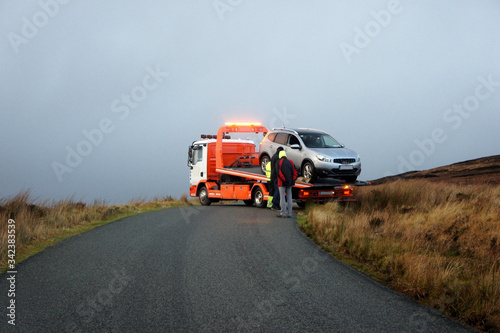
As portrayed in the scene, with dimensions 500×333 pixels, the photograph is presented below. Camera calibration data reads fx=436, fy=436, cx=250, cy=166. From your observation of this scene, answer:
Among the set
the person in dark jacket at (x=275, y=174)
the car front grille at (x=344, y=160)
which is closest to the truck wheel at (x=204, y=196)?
the person in dark jacket at (x=275, y=174)

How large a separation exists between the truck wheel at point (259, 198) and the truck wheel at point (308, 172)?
2.83m

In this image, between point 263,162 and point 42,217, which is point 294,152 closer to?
point 263,162

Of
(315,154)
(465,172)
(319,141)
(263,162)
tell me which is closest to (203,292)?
(315,154)

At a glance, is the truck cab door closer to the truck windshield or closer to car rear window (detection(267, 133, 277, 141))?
car rear window (detection(267, 133, 277, 141))

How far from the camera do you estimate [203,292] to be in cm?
607

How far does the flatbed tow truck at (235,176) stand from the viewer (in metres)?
17.4

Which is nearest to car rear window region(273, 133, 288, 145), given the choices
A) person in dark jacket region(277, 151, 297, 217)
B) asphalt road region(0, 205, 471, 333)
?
person in dark jacket region(277, 151, 297, 217)

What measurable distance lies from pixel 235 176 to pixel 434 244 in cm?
1240

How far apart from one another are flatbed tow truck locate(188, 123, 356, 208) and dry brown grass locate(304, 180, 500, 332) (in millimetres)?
880

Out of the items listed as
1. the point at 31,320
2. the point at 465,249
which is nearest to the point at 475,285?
the point at 465,249

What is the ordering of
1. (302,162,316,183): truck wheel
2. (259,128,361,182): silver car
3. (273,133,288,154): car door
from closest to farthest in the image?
(259,128,361,182): silver car → (302,162,316,183): truck wheel → (273,133,288,154): car door

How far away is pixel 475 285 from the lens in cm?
589

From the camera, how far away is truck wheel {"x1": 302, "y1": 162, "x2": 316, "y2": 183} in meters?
16.6

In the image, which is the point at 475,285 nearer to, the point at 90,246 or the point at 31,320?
the point at 31,320
